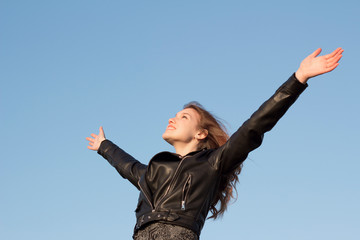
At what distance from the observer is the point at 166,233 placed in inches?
230

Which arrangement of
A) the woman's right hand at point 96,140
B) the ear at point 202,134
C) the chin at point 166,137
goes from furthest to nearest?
the woman's right hand at point 96,140 < the ear at point 202,134 < the chin at point 166,137

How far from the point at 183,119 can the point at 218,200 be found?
1121 millimetres

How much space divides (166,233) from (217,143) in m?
1.80

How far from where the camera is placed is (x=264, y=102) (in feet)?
19.3

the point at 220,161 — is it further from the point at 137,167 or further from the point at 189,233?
the point at 137,167

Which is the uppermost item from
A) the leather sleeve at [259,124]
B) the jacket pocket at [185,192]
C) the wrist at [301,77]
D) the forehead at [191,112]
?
the forehead at [191,112]

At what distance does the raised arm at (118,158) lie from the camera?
7.30 meters

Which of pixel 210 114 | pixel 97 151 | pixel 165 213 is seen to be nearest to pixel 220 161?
pixel 165 213

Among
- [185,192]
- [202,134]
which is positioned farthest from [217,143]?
[185,192]

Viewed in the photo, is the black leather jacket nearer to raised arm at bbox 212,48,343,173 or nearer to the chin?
raised arm at bbox 212,48,343,173

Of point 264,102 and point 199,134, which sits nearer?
point 264,102

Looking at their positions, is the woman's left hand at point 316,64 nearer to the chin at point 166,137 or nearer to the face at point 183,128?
the face at point 183,128

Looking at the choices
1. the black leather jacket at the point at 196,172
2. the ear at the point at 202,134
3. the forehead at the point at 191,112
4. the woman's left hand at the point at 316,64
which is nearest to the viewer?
the woman's left hand at the point at 316,64

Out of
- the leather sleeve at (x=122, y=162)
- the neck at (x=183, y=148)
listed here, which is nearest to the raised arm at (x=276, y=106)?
the neck at (x=183, y=148)
